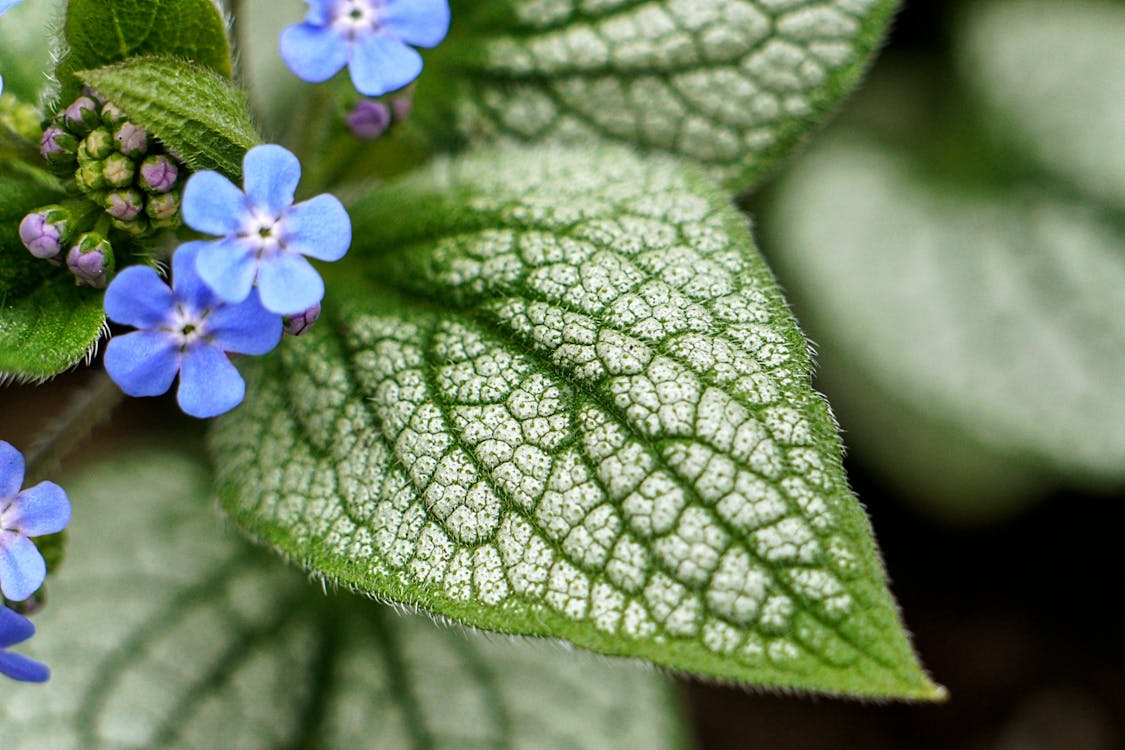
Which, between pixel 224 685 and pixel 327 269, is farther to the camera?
pixel 224 685

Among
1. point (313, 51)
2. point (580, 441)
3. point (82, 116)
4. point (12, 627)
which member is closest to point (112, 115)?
point (82, 116)

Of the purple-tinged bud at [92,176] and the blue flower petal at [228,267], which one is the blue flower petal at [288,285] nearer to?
the blue flower petal at [228,267]

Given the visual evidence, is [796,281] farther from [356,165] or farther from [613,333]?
[613,333]

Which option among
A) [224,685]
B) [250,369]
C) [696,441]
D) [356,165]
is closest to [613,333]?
[696,441]

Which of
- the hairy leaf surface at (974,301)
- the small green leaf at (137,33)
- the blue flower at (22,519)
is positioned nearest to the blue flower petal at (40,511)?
the blue flower at (22,519)

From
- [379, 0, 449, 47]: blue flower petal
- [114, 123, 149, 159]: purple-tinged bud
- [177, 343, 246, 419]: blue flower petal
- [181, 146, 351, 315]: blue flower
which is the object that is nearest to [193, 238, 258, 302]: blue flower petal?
[181, 146, 351, 315]: blue flower

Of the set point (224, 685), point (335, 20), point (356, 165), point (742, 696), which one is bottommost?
point (742, 696)
